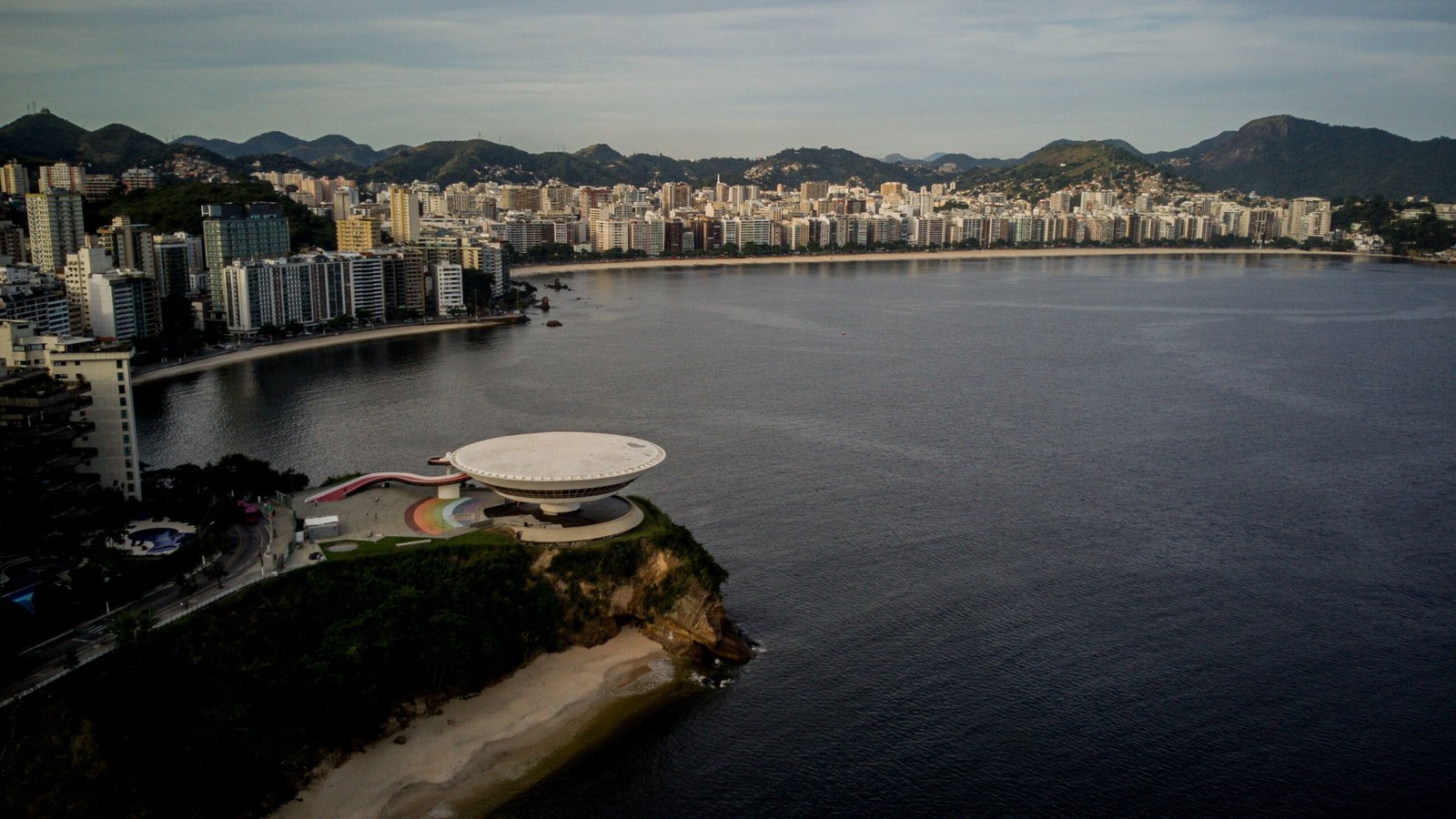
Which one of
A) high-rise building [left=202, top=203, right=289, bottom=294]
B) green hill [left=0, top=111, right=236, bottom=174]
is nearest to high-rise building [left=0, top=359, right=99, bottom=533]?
high-rise building [left=202, top=203, right=289, bottom=294]

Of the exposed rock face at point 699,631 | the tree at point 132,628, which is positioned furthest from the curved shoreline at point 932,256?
the tree at point 132,628

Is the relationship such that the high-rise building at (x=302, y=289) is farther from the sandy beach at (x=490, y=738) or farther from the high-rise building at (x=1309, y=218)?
the high-rise building at (x=1309, y=218)

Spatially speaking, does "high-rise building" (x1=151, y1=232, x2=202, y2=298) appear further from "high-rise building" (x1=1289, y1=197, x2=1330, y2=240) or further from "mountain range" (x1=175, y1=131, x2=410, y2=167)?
"mountain range" (x1=175, y1=131, x2=410, y2=167)

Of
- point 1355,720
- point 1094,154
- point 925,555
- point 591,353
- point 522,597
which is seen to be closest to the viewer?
point 1355,720

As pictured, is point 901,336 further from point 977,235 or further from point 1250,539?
point 977,235

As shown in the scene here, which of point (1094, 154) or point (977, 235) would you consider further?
point (1094, 154)

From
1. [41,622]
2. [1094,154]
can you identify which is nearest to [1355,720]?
[41,622]

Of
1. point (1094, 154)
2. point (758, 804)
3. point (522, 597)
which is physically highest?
point (1094, 154)
